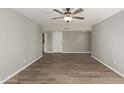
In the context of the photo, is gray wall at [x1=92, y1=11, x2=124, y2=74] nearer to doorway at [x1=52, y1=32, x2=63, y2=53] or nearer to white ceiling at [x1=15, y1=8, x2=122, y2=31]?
white ceiling at [x1=15, y1=8, x2=122, y2=31]

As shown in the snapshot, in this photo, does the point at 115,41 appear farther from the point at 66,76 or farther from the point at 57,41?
the point at 57,41

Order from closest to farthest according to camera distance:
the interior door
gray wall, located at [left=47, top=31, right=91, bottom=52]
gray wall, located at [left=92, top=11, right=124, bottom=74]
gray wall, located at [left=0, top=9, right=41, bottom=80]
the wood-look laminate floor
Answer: gray wall, located at [left=0, top=9, right=41, bottom=80]
the wood-look laminate floor
gray wall, located at [left=92, top=11, right=124, bottom=74]
gray wall, located at [left=47, top=31, right=91, bottom=52]
the interior door

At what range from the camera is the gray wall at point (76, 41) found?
1194cm

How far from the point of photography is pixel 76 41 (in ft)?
39.3

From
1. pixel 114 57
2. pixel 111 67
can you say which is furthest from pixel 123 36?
pixel 111 67

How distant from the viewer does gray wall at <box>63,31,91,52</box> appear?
11.9 meters

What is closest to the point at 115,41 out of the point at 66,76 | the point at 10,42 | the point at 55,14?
the point at 66,76

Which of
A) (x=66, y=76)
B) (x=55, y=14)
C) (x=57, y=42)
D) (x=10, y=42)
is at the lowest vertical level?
(x=66, y=76)

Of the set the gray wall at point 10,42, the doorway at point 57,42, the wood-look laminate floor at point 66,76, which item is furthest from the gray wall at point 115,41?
the doorway at point 57,42

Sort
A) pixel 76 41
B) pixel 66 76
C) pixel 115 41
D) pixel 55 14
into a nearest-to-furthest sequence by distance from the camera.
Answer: pixel 66 76, pixel 115 41, pixel 55 14, pixel 76 41

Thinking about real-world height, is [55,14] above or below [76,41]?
above

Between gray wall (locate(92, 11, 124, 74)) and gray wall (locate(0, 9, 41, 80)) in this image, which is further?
gray wall (locate(92, 11, 124, 74))

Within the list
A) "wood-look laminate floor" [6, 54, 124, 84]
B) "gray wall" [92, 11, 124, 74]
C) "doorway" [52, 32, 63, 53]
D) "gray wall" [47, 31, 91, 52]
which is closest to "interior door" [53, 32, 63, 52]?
"doorway" [52, 32, 63, 53]
